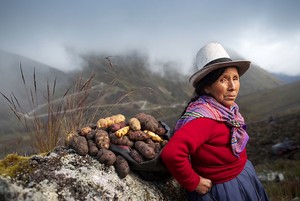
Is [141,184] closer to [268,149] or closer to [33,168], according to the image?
[33,168]

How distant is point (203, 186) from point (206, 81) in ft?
2.82

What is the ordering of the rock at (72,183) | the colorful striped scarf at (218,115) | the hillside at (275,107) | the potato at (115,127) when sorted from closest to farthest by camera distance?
1. the rock at (72,183)
2. the colorful striped scarf at (218,115)
3. the potato at (115,127)
4. the hillside at (275,107)

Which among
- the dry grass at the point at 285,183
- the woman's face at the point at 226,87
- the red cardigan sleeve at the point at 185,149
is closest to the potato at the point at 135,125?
the red cardigan sleeve at the point at 185,149

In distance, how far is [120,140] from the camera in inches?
95.8

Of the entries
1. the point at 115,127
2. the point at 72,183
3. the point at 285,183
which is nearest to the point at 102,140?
the point at 115,127

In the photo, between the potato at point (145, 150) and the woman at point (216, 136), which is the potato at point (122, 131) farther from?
the woman at point (216, 136)

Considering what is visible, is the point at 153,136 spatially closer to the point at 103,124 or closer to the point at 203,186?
the point at 103,124

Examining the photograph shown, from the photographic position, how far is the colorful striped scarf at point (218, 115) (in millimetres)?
2324

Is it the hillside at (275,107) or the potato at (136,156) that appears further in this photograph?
the hillside at (275,107)

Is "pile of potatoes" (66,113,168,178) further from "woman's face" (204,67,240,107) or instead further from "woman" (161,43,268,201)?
"woman's face" (204,67,240,107)

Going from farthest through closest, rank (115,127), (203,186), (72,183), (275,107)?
(275,107)
(115,127)
(203,186)
(72,183)

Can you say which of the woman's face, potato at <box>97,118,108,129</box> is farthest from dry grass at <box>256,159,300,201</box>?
potato at <box>97,118,108,129</box>

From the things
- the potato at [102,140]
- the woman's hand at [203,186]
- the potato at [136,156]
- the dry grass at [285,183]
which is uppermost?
the potato at [102,140]

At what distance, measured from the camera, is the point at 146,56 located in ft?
637
